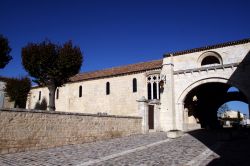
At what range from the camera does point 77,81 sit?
32.5 m

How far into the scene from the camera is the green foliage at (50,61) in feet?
67.7

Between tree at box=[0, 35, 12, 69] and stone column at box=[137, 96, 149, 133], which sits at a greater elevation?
tree at box=[0, 35, 12, 69]

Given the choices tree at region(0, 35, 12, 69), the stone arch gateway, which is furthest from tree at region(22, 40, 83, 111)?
the stone arch gateway

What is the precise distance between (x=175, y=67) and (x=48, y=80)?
13.2 metres

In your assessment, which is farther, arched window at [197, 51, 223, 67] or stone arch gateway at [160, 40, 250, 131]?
arched window at [197, 51, 223, 67]

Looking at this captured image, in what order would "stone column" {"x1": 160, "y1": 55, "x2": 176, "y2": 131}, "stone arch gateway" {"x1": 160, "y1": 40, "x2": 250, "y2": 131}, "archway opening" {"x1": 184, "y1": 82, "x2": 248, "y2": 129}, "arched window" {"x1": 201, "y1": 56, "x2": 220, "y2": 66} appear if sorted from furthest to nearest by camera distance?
"archway opening" {"x1": 184, "y1": 82, "x2": 248, "y2": 129}
"arched window" {"x1": 201, "y1": 56, "x2": 220, "y2": 66}
"stone column" {"x1": 160, "y1": 55, "x2": 176, "y2": 131}
"stone arch gateway" {"x1": 160, "y1": 40, "x2": 250, "y2": 131}

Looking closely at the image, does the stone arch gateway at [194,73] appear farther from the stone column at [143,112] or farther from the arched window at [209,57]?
the stone column at [143,112]

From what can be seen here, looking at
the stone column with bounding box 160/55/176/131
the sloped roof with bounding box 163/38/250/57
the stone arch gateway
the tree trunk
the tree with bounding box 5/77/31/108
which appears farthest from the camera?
the tree with bounding box 5/77/31/108

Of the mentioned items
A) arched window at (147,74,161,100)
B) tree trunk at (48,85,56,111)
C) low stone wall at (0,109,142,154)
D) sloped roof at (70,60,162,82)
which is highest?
sloped roof at (70,60,162,82)

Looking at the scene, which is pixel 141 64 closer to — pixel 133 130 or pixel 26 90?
pixel 133 130

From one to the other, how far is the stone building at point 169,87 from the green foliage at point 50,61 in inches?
278

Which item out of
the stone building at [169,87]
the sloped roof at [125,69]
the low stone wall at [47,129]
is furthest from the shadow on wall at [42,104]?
the low stone wall at [47,129]

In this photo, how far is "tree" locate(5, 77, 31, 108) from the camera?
3147cm

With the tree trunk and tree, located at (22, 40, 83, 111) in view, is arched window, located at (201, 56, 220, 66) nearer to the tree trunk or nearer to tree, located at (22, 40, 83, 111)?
tree, located at (22, 40, 83, 111)
